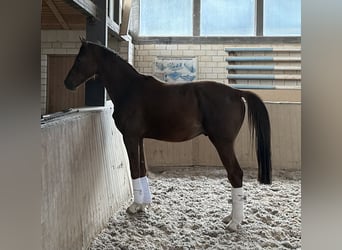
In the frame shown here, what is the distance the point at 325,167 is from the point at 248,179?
4.61 metres

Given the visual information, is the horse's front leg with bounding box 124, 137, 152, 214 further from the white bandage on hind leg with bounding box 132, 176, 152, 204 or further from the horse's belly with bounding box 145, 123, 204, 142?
the horse's belly with bounding box 145, 123, 204, 142

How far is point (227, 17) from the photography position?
7883mm

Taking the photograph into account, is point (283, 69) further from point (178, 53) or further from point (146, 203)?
point (146, 203)

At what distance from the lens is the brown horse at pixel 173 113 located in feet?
10.4

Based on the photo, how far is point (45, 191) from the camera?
195cm

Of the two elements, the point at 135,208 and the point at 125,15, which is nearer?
the point at 135,208

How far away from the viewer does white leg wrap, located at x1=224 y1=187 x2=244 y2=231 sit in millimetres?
3070

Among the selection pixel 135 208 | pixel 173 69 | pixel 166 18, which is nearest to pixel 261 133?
pixel 135 208

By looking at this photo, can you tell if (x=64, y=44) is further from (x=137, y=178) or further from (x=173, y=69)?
(x=137, y=178)

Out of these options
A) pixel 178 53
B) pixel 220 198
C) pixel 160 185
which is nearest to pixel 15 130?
pixel 220 198

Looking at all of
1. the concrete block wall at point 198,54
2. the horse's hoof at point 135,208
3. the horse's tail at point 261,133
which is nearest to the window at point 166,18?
the concrete block wall at point 198,54

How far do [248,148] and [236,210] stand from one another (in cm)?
275

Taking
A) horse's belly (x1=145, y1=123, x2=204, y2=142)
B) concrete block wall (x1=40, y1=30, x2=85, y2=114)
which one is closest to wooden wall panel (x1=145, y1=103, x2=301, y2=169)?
horse's belly (x1=145, y1=123, x2=204, y2=142)

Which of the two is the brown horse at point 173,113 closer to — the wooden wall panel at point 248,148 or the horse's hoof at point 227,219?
Answer: the horse's hoof at point 227,219
